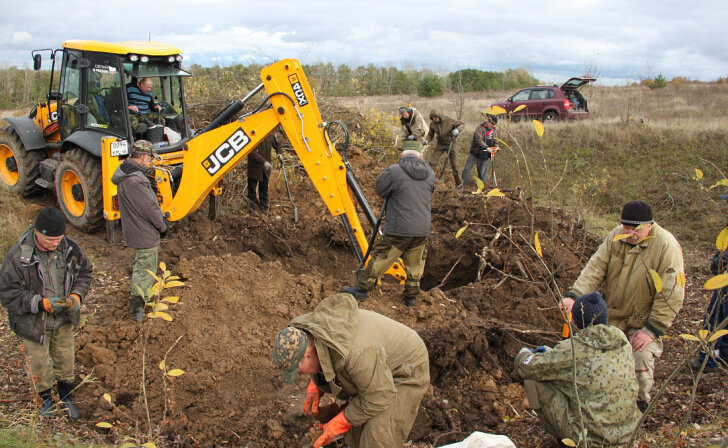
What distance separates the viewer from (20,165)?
834 cm

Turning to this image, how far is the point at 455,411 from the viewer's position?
4.37m

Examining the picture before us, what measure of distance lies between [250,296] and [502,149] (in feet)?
33.3

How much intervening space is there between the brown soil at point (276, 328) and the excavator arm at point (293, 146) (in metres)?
0.79

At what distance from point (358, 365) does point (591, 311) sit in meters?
1.47

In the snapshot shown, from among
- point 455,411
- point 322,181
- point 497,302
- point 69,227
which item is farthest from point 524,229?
point 69,227

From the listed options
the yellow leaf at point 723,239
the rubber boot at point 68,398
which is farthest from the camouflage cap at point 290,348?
the rubber boot at point 68,398

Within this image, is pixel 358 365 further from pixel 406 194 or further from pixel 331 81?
pixel 331 81

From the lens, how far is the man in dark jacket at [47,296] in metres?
3.73

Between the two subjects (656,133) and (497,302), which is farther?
(656,133)

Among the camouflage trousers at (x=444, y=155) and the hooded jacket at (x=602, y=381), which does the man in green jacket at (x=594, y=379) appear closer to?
the hooded jacket at (x=602, y=381)

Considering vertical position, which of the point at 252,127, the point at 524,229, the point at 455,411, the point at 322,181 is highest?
the point at 252,127

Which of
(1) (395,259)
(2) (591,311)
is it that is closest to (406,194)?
(1) (395,259)

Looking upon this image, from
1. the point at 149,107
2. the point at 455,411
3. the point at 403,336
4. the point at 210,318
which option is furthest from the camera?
the point at 149,107

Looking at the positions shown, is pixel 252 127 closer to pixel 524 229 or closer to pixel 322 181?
pixel 322 181
